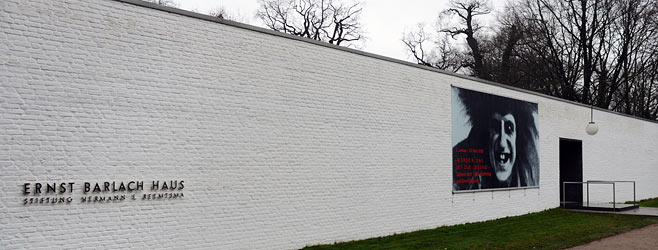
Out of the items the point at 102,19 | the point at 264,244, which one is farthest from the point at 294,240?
the point at 102,19

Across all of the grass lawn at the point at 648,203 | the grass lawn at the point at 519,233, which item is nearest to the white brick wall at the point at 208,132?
the grass lawn at the point at 519,233

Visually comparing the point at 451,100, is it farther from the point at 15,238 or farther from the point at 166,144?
the point at 15,238

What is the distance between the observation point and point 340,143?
1220 cm

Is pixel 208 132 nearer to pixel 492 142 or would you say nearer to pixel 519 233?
pixel 519 233

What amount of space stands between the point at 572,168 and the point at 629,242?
32.3 feet

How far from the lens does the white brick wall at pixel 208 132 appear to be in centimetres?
793

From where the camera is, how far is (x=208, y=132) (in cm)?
980

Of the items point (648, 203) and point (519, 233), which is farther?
point (648, 203)

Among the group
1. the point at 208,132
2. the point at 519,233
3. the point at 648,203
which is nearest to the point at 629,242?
the point at 519,233

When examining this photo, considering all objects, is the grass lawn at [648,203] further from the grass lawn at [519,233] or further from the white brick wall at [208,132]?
the white brick wall at [208,132]

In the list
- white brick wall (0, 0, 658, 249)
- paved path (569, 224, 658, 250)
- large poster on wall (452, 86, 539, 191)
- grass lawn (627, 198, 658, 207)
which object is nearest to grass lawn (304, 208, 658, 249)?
paved path (569, 224, 658, 250)

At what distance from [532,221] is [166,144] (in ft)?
36.9

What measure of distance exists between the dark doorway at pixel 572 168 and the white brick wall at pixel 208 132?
904cm

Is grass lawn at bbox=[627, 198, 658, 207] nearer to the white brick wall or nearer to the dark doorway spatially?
the dark doorway
